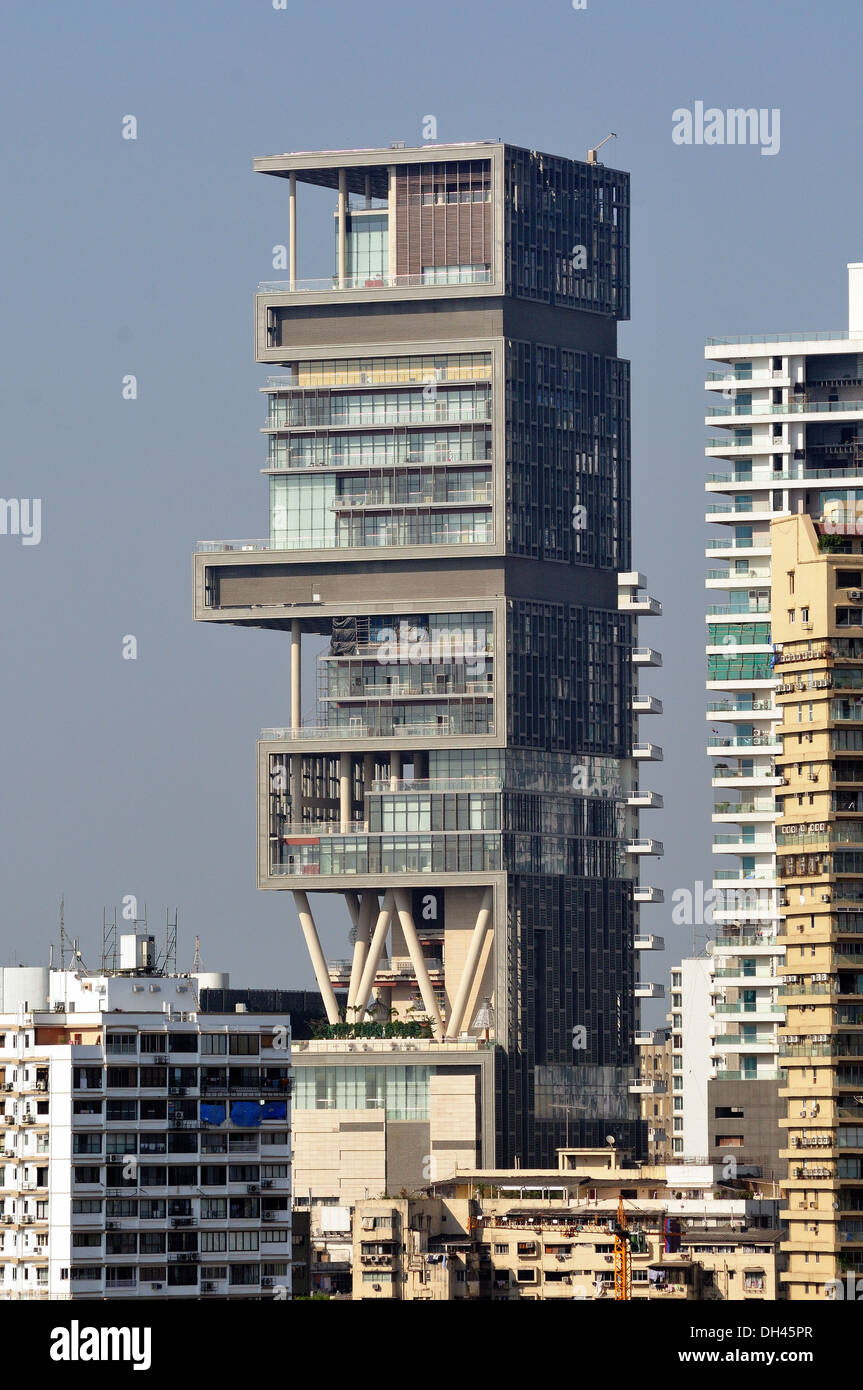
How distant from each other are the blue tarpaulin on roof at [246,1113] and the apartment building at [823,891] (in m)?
30.8

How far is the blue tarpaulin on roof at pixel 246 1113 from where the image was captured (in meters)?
173

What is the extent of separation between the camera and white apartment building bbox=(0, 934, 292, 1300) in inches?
6476

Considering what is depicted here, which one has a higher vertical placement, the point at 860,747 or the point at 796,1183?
the point at 860,747

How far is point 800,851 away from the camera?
16000 centimetres

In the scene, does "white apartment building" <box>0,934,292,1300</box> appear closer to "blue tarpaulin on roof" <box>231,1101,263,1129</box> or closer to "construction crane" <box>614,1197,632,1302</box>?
"blue tarpaulin on roof" <box>231,1101,263,1129</box>

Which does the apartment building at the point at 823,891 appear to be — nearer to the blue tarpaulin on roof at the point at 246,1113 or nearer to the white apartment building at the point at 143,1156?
the white apartment building at the point at 143,1156

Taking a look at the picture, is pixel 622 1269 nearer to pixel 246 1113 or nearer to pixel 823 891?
pixel 246 1113

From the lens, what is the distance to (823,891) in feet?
523

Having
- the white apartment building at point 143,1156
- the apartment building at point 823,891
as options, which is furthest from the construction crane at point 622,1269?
the apartment building at point 823,891

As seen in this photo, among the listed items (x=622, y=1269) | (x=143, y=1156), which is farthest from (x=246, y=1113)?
(x=622, y=1269)

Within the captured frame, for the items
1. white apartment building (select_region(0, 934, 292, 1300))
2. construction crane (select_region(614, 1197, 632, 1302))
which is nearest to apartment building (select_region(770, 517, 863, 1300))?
white apartment building (select_region(0, 934, 292, 1300))
